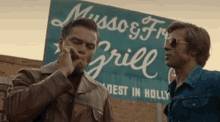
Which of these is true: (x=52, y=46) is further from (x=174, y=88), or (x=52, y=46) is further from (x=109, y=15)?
(x=174, y=88)

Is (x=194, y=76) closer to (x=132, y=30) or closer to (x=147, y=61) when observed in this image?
(x=147, y=61)

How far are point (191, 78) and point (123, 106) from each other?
8440 millimetres

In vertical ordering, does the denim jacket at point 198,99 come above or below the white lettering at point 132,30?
below

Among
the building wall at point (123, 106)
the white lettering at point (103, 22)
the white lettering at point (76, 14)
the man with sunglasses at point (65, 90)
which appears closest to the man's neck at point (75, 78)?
the man with sunglasses at point (65, 90)

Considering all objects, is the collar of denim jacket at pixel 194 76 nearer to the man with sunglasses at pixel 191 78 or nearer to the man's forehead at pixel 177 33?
the man with sunglasses at pixel 191 78

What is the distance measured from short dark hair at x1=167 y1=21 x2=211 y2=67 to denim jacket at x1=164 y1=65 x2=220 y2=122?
0.44 ft

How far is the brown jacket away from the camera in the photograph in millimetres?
1767

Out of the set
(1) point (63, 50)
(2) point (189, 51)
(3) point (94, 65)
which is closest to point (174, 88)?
(2) point (189, 51)

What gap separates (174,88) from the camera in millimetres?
2432

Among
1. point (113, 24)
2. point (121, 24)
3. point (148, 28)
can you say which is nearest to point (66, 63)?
point (113, 24)

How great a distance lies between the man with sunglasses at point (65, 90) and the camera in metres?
1.78

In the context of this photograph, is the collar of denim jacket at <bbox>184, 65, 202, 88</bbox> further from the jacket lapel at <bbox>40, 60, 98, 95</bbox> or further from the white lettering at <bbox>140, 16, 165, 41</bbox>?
the white lettering at <bbox>140, 16, 165, 41</bbox>

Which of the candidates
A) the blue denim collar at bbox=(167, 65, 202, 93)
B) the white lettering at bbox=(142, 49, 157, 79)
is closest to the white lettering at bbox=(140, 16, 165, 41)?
the white lettering at bbox=(142, 49, 157, 79)

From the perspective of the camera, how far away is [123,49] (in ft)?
34.6
